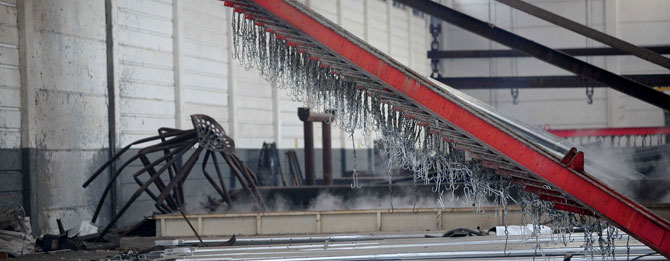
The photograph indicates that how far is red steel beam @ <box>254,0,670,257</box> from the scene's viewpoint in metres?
4.80

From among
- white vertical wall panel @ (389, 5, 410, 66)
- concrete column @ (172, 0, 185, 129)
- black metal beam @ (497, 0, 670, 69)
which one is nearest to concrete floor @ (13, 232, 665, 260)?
black metal beam @ (497, 0, 670, 69)

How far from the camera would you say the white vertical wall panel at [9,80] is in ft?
30.9

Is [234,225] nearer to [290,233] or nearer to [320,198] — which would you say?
[290,233]

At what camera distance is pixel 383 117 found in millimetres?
6152

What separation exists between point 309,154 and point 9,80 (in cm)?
503

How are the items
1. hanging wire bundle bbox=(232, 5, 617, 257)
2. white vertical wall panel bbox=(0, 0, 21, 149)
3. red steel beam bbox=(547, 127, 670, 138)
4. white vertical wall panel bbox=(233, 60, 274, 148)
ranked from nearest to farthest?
hanging wire bundle bbox=(232, 5, 617, 257) → white vertical wall panel bbox=(0, 0, 21, 149) → white vertical wall panel bbox=(233, 60, 274, 148) → red steel beam bbox=(547, 127, 670, 138)

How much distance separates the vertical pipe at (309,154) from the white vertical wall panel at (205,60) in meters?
1.71

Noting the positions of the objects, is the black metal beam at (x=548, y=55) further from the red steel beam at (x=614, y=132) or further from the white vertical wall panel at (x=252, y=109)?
the red steel beam at (x=614, y=132)

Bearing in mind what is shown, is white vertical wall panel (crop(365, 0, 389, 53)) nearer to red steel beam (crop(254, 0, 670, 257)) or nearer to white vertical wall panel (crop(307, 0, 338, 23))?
white vertical wall panel (crop(307, 0, 338, 23))

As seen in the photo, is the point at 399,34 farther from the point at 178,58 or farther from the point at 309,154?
the point at 178,58

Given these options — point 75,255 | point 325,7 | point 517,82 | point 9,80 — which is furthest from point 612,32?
point 75,255

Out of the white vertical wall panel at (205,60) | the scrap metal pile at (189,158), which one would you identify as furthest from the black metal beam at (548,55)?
the white vertical wall panel at (205,60)

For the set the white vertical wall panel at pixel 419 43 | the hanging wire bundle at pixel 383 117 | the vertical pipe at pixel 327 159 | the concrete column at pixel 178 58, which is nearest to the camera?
the hanging wire bundle at pixel 383 117

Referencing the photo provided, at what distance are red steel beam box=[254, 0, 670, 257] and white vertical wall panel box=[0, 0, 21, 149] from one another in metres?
4.39
